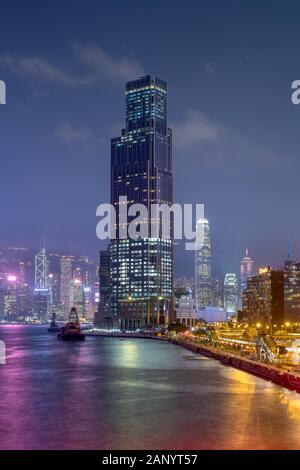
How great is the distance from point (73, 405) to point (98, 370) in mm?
34265

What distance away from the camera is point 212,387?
63.5 meters

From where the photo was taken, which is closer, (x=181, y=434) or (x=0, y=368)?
(x=181, y=434)

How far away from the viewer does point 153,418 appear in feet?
142

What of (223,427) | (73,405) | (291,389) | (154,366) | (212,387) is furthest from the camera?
(154,366)

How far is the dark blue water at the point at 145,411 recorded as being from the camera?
117 feet

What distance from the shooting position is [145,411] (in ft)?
152

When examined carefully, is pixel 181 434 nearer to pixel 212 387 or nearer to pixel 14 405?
pixel 14 405

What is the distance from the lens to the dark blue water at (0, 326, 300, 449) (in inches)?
1401
